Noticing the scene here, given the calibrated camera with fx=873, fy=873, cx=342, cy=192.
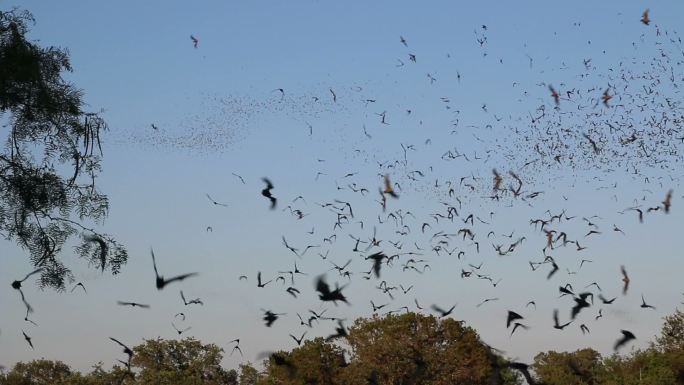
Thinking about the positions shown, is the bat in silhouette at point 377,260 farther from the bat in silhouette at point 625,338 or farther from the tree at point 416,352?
the tree at point 416,352

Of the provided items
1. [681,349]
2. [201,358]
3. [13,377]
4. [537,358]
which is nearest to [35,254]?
[201,358]

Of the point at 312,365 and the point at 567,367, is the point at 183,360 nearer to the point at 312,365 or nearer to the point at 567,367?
the point at 312,365

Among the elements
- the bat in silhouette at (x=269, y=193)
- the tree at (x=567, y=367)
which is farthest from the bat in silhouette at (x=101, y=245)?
the tree at (x=567, y=367)

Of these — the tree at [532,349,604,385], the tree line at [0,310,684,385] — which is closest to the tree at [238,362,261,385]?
the tree line at [0,310,684,385]

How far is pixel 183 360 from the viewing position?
93.8 meters

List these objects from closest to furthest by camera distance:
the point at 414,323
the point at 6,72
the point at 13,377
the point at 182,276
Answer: the point at 182,276, the point at 6,72, the point at 414,323, the point at 13,377

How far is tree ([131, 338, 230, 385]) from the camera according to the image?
9062 cm

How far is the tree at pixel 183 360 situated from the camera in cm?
9062

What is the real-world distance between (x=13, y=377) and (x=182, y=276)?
10284 cm

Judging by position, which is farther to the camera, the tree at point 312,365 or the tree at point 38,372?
the tree at point 38,372

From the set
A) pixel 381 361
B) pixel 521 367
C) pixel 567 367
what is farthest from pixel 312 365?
pixel 521 367

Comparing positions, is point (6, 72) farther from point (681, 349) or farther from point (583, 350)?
point (583, 350)

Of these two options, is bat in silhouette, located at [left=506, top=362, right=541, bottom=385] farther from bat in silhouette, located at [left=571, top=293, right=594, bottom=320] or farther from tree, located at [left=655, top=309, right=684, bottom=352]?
tree, located at [left=655, top=309, right=684, bottom=352]

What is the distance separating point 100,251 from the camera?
2950 cm
